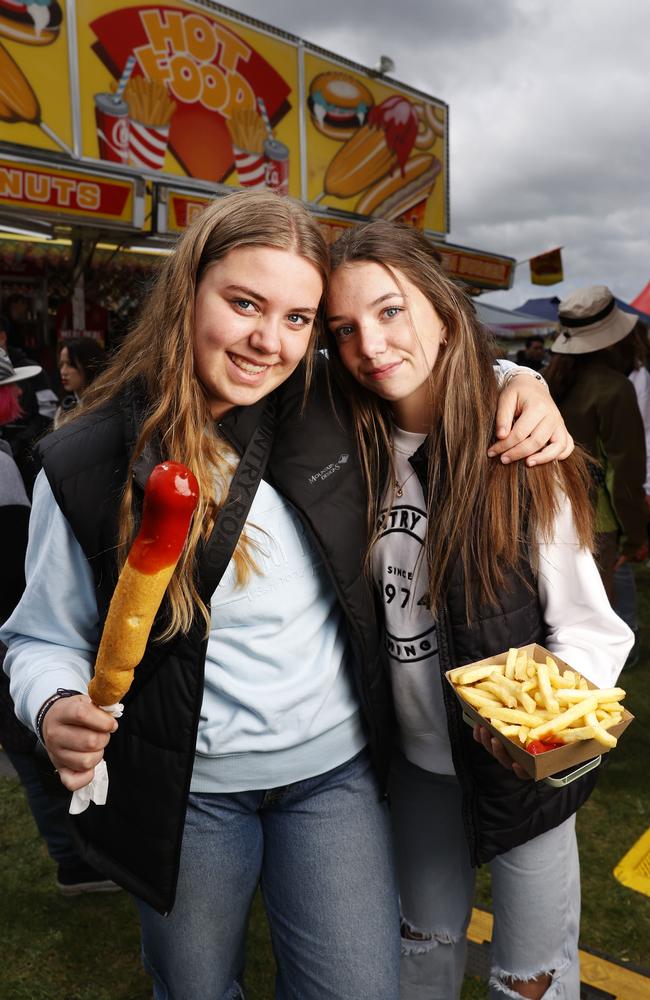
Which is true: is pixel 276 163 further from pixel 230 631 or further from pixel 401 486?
pixel 230 631

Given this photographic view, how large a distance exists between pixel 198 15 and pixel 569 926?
12.7 m

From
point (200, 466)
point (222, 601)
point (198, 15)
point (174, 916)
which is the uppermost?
point (198, 15)

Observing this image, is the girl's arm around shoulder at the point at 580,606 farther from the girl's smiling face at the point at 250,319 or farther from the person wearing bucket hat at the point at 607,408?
the person wearing bucket hat at the point at 607,408

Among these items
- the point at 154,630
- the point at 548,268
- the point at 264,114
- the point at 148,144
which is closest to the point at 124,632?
the point at 154,630

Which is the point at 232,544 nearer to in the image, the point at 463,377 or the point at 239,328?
the point at 239,328

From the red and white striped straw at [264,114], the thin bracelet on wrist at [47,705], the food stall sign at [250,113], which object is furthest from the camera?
the red and white striped straw at [264,114]

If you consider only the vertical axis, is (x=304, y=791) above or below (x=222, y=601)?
below

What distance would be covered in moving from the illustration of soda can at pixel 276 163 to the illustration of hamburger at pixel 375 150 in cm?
93

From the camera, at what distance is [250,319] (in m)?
1.69

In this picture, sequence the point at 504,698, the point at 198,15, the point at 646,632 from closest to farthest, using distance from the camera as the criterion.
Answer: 1. the point at 504,698
2. the point at 646,632
3. the point at 198,15

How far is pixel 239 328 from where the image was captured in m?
1.68

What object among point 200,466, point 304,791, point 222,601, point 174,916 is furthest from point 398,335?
point 174,916

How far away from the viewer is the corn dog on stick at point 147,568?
123 centimetres

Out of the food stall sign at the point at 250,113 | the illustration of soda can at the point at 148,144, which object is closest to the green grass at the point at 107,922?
the food stall sign at the point at 250,113
